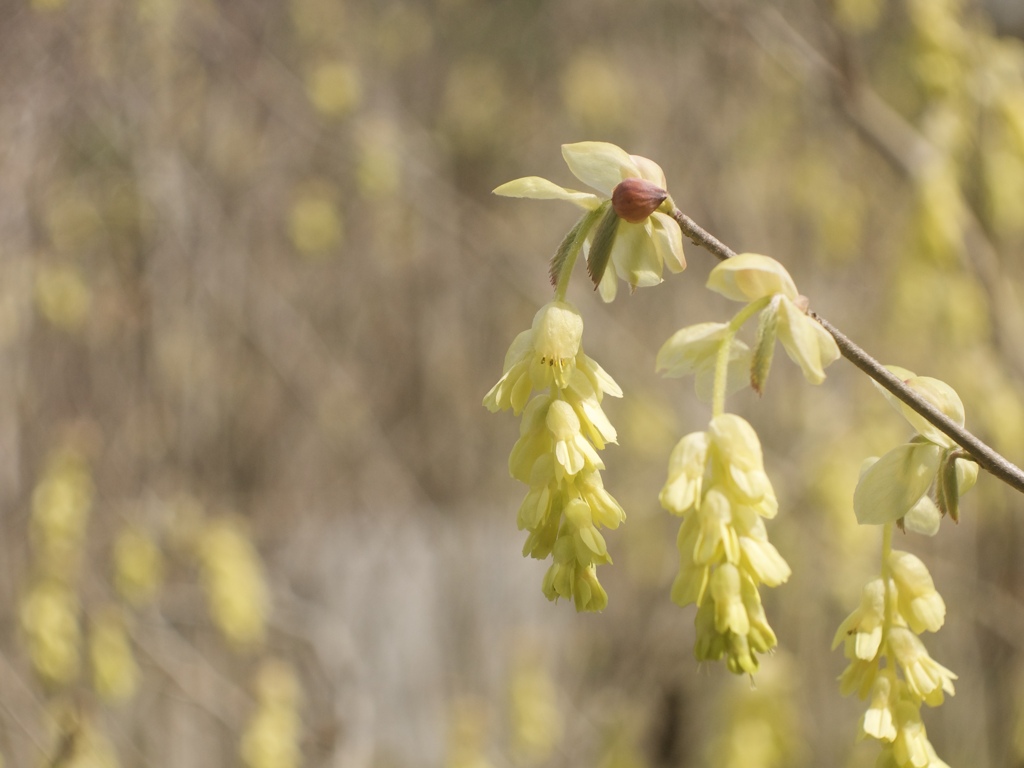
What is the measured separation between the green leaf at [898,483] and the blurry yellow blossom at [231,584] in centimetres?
255

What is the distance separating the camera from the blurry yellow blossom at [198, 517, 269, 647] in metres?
2.96

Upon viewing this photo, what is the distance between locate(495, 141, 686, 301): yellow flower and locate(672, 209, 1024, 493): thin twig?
0.04m

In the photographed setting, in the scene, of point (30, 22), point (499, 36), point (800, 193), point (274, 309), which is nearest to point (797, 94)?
point (800, 193)

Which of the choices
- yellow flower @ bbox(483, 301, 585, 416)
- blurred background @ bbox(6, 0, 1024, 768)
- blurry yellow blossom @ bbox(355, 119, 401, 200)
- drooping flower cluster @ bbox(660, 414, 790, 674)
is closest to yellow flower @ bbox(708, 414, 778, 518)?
drooping flower cluster @ bbox(660, 414, 790, 674)

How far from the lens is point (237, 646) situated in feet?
12.2

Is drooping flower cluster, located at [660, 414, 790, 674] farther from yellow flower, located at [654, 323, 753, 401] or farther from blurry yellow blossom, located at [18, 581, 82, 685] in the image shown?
blurry yellow blossom, located at [18, 581, 82, 685]

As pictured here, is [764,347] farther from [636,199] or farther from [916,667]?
[916,667]

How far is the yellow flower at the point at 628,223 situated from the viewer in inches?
29.6

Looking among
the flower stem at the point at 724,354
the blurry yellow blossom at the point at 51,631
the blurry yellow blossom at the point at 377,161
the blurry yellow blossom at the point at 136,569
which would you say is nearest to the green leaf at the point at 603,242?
the flower stem at the point at 724,354

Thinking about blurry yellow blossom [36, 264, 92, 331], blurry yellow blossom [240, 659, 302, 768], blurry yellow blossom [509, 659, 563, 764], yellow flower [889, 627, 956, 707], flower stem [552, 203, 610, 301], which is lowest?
blurry yellow blossom [509, 659, 563, 764]

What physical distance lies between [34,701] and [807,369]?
112 inches

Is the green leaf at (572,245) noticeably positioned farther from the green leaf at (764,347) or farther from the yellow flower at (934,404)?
the yellow flower at (934,404)

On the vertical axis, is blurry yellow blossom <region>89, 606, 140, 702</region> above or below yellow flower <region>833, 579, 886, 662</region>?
below

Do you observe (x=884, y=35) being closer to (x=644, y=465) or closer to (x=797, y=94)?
(x=797, y=94)
